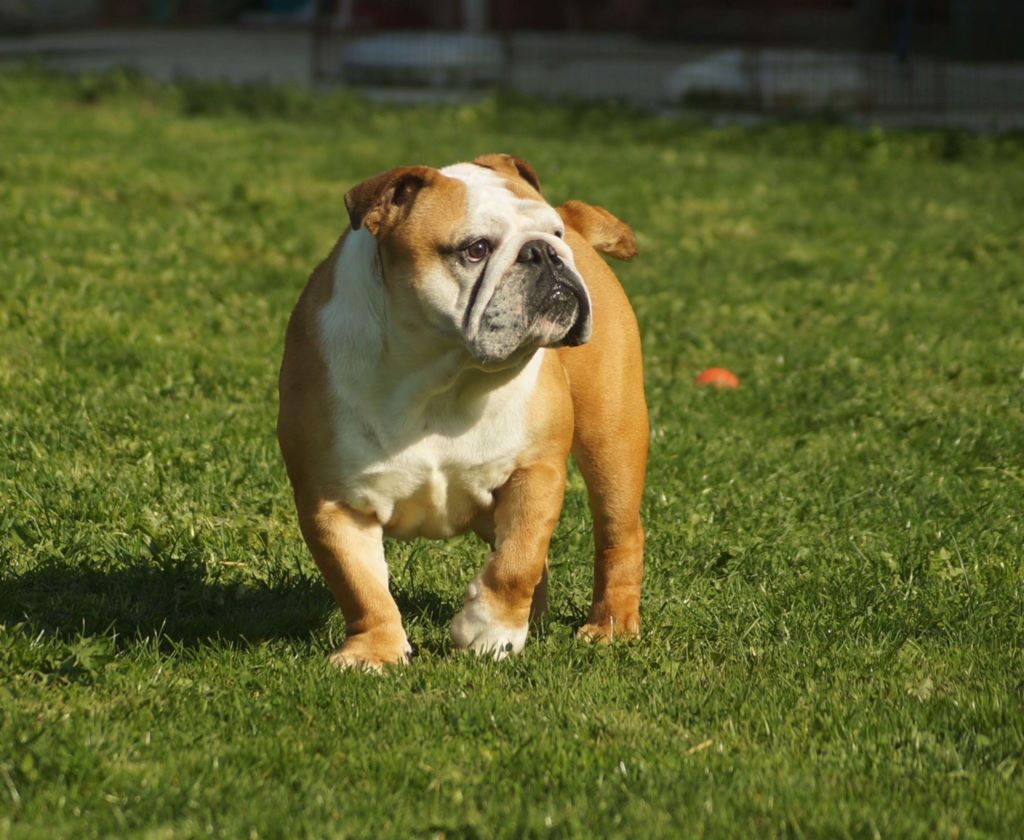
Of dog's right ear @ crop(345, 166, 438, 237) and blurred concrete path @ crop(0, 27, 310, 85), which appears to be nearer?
dog's right ear @ crop(345, 166, 438, 237)

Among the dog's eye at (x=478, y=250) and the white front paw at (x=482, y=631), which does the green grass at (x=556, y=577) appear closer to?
the white front paw at (x=482, y=631)

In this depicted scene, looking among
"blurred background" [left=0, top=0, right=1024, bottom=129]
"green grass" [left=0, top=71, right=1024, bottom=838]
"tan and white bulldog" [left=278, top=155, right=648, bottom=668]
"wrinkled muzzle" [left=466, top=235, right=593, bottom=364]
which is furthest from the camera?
"blurred background" [left=0, top=0, right=1024, bottom=129]

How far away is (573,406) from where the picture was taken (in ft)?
17.2

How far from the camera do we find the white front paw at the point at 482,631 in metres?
4.78

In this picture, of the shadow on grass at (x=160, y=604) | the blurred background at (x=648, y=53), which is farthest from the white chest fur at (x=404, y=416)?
the blurred background at (x=648, y=53)

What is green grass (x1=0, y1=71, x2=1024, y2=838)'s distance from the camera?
12.6 ft

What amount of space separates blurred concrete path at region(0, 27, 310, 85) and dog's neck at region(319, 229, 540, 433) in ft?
58.5

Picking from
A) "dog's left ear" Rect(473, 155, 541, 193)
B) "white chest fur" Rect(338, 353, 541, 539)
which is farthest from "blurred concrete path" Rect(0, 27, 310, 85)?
"white chest fur" Rect(338, 353, 541, 539)

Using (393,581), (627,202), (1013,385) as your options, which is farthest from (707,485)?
(627,202)

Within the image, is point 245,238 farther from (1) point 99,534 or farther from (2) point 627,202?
(1) point 99,534

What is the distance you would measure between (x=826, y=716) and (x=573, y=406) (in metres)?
1.36

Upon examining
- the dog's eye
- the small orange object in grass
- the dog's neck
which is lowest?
the small orange object in grass

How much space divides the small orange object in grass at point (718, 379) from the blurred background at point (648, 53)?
11.2 meters

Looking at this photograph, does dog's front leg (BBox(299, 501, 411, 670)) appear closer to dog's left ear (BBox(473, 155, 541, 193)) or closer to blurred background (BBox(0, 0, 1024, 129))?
dog's left ear (BBox(473, 155, 541, 193))
